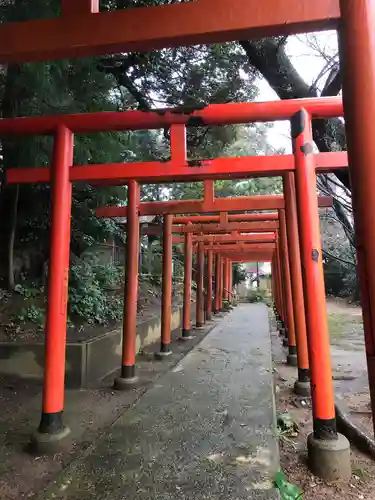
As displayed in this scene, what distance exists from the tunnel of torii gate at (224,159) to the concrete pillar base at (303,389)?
0.04 meters

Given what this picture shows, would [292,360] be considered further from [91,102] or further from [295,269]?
[91,102]

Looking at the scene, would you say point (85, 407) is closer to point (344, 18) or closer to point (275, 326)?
point (344, 18)

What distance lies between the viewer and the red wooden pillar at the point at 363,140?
1.50m

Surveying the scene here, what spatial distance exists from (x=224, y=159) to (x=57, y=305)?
2023 mm

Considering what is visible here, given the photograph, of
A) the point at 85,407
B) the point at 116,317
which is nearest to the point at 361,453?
the point at 85,407

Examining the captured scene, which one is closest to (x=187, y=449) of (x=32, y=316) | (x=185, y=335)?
(x=32, y=316)

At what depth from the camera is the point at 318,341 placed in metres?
3.30

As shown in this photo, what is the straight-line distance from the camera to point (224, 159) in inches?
147

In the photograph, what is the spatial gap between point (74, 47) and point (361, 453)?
3.97 m

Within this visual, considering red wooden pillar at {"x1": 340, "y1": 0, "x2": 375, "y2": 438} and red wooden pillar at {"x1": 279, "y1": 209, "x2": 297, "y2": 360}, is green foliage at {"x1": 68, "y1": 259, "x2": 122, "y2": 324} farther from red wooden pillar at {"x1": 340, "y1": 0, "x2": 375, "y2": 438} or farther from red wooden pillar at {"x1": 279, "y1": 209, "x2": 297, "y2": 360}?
red wooden pillar at {"x1": 340, "y1": 0, "x2": 375, "y2": 438}

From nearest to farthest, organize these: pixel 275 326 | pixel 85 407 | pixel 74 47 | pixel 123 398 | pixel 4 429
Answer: pixel 74 47, pixel 4 429, pixel 85 407, pixel 123 398, pixel 275 326

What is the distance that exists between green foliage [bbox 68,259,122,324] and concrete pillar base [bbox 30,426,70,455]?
154 inches

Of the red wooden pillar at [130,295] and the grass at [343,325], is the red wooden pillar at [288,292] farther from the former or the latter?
the grass at [343,325]

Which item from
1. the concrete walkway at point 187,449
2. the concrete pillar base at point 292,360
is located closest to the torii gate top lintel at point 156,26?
the concrete walkway at point 187,449
